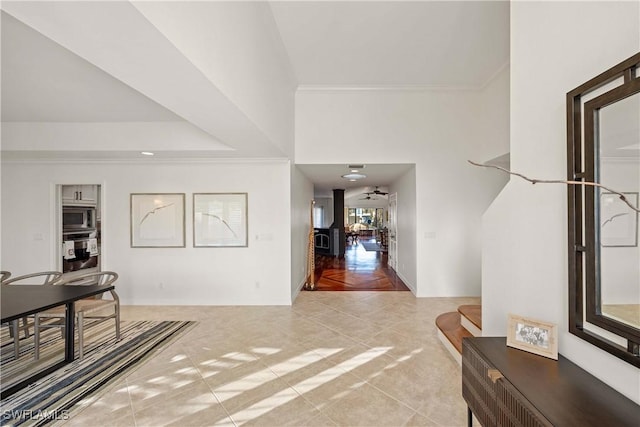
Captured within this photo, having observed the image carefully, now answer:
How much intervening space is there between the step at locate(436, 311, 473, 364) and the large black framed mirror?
1621 mm

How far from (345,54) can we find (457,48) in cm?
149

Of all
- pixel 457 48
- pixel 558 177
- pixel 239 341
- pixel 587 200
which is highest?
pixel 457 48

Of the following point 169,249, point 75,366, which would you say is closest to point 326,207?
point 169,249

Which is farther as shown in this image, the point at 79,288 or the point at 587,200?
the point at 79,288

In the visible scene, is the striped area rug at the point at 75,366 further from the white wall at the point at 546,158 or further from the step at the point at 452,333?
the white wall at the point at 546,158

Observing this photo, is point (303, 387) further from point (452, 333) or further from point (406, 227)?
point (406, 227)

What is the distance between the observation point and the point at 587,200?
131 cm

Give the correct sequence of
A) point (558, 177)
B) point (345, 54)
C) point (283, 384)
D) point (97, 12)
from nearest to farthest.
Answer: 1. point (97, 12)
2. point (558, 177)
3. point (283, 384)
4. point (345, 54)

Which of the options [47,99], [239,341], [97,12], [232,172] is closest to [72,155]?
[47,99]

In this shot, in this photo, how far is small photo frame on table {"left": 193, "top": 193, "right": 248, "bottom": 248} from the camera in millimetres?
4742

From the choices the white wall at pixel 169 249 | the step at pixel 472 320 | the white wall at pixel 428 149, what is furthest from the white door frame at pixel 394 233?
the step at pixel 472 320

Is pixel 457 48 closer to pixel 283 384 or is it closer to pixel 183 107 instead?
pixel 183 107

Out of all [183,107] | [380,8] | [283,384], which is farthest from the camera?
[380,8]

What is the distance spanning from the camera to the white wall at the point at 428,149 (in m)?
4.94
